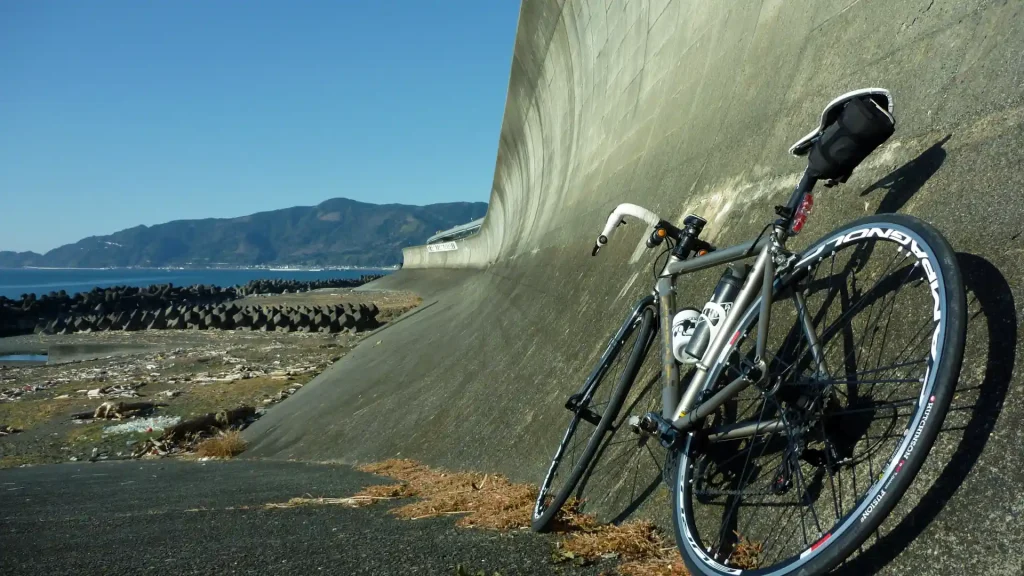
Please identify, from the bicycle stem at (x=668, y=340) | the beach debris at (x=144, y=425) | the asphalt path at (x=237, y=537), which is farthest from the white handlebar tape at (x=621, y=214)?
the beach debris at (x=144, y=425)

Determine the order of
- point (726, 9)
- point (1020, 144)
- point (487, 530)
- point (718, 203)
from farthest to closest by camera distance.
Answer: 1. point (726, 9)
2. point (718, 203)
3. point (487, 530)
4. point (1020, 144)

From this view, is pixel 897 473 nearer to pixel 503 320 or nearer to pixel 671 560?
pixel 671 560

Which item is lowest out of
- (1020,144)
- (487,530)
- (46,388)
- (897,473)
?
(46,388)

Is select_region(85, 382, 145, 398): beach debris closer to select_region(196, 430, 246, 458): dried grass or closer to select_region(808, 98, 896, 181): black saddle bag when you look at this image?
select_region(196, 430, 246, 458): dried grass

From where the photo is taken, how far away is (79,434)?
1401 cm

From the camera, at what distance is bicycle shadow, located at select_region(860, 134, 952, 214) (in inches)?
124

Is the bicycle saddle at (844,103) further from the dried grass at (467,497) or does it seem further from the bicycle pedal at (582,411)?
the dried grass at (467,497)

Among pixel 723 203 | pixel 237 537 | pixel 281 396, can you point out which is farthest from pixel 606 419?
pixel 281 396

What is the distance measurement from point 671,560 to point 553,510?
2.81 ft

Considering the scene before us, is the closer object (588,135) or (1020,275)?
(1020,275)

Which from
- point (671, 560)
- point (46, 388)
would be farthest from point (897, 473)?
point (46, 388)

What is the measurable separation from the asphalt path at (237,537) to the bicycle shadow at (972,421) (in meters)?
1.25

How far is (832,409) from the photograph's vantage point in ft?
8.18

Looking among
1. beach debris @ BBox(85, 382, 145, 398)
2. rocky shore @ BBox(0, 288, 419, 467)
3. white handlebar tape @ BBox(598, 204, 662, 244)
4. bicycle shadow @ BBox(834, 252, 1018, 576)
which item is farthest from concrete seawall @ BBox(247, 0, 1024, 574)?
beach debris @ BBox(85, 382, 145, 398)
